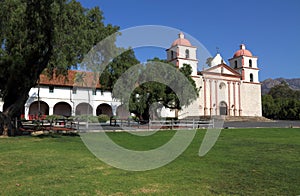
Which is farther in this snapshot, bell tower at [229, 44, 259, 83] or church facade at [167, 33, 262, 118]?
bell tower at [229, 44, 259, 83]

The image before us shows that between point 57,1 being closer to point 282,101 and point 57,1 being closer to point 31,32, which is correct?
point 31,32

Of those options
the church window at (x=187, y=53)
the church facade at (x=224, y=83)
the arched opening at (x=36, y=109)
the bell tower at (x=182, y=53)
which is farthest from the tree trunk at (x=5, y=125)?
the church window at (x=187, y=53)

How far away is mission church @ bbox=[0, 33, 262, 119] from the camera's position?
4406 centimetres

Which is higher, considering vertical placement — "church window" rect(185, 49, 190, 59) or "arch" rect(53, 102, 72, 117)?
"church window" rect(185, 49, 190, 59)

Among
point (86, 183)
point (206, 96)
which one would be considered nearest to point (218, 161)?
point (86, 183)

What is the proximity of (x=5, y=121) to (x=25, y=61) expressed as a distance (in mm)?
4007

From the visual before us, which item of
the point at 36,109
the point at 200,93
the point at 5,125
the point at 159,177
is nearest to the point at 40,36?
the point at 5,125

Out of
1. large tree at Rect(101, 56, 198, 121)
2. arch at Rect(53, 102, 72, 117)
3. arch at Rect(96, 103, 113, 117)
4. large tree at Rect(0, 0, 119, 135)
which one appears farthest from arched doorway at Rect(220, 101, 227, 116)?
large tree at Rect(0, 0, 119, 135)

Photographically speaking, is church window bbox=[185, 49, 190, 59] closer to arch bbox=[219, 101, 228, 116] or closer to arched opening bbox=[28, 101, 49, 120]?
arch bbox=[219, 101, 228, 116]

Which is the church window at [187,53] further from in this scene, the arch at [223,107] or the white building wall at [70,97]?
the white building wall at [70,97]

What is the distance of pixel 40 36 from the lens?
50.5 feet

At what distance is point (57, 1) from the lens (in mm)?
15000

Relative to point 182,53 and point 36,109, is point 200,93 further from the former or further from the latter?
point 36,109

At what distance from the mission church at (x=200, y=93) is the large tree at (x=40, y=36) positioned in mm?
22816
